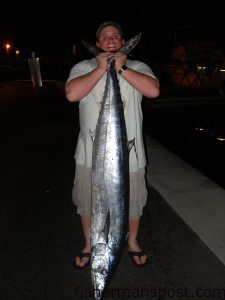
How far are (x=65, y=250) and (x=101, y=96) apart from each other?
1628 mm

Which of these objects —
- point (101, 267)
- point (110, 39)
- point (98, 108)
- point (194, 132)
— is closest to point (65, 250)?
point (101, 267)

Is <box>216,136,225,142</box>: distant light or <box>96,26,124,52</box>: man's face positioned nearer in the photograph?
<box>96,26,124,52</box>: man's face

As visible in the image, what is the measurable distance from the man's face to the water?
3634 millimetres

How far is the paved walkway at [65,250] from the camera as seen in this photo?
3.06 meters

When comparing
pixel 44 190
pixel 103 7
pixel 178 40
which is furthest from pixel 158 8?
pixel 44 190

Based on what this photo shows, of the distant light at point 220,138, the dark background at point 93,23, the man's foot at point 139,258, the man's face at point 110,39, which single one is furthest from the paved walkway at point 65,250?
the dark background at point 93,23

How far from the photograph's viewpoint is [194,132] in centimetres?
930

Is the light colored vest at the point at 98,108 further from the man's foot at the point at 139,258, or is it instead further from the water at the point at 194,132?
the water at the point at 194,132

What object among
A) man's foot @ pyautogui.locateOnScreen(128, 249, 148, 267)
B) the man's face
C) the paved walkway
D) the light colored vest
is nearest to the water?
the paved walkway

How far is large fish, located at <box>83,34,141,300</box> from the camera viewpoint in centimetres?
259

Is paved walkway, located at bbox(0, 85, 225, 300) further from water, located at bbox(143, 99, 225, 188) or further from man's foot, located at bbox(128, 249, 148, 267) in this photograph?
water, located at bbox(143, 99, 225, 188)

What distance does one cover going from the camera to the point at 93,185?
2648 mm

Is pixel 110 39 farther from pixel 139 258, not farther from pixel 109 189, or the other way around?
pixel 139 258

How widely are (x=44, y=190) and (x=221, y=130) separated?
546 cm
